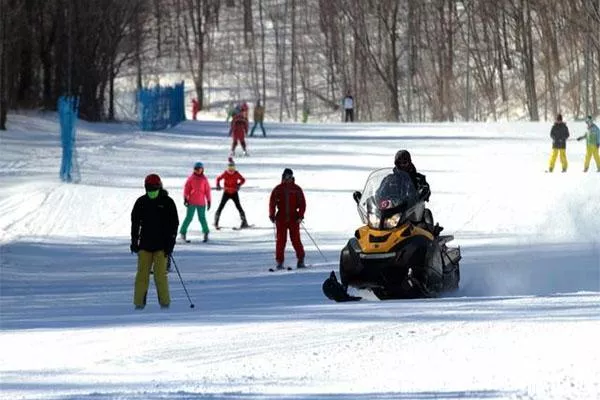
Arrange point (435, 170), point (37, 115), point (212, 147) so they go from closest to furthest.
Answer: point (435, 170)
point (212, 147)
point (37, 115)

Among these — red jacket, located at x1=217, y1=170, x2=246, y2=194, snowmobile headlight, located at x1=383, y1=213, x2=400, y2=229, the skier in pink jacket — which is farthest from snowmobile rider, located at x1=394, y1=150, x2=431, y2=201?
red jacket, located at x1=217, y1=170, x2=246, y2=194

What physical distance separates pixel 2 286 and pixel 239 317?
8.10 meters

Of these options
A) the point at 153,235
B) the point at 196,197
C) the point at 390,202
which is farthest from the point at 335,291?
the point at 196,197

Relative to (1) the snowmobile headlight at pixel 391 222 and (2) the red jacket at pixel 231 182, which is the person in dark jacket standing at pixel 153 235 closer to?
(1) the snowmobile headlight at pixel 391 222

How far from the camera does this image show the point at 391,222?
A: 1588 cm

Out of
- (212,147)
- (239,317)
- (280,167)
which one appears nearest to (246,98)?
(212,147)

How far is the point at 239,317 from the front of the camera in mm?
14273

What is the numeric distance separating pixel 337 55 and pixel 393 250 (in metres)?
86.9

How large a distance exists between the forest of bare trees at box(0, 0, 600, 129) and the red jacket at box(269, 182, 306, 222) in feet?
118

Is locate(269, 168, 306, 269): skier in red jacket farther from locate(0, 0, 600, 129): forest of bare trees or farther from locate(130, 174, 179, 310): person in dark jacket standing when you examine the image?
locate(0, 0, 600, 129): forest of bare trees

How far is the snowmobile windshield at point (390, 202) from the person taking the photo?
15.9m

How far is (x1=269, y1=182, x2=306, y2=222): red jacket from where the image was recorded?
22.5 metres

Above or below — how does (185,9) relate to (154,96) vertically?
above

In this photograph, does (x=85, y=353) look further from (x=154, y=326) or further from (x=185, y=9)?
(x=185, y=9)
